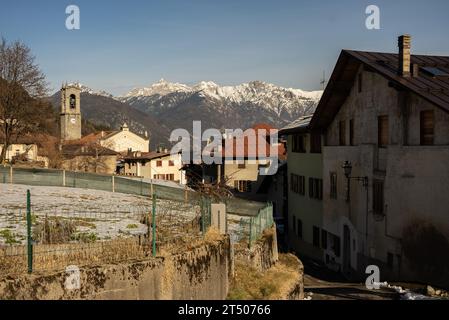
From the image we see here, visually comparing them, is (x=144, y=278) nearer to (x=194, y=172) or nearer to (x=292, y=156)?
(x=292, y=156)

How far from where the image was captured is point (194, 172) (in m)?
50.9

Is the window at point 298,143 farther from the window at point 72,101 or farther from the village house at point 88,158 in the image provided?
the window at point 72,101

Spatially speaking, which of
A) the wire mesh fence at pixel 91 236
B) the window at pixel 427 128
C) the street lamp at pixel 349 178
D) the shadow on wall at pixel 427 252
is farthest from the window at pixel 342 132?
the wire mesh fence at pixel 91 236

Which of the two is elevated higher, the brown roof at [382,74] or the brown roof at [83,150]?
the brown roof at [382,74]

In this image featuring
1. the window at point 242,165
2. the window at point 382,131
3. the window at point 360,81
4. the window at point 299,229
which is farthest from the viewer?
the window at point 242,165

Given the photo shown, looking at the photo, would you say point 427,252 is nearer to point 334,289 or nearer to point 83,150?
point 334,289

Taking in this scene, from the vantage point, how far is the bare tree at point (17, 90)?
39.1 m

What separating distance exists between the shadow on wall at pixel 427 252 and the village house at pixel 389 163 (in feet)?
0.11

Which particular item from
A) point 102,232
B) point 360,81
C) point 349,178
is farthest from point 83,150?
point 102,232

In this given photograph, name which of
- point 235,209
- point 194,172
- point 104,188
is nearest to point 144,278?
point 235,209

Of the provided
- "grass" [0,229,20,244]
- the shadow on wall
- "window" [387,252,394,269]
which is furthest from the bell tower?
"grass" [0,229,20,244]

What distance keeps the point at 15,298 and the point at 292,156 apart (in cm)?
2713

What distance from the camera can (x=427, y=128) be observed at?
698 inches

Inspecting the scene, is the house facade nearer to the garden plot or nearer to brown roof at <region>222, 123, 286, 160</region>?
brown roof at <region>222, 123, 286, 160</region>
